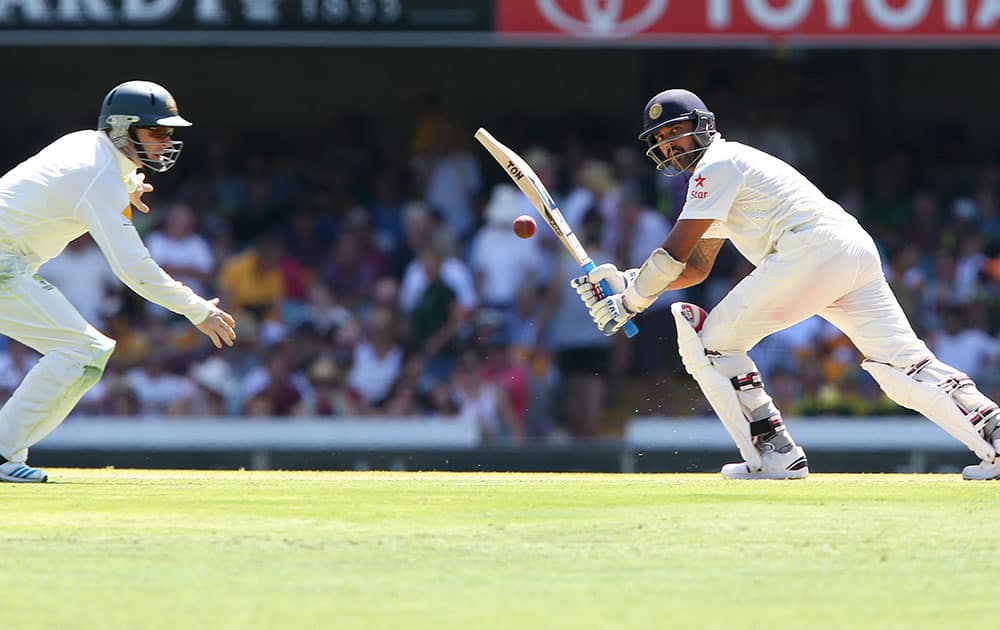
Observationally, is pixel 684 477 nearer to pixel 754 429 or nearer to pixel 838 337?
pixel 754 429

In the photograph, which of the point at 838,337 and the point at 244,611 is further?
the point at 838,337

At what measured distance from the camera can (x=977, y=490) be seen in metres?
7.26

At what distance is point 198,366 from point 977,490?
756 cm

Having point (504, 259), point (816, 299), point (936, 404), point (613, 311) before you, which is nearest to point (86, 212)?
point (613, 311)

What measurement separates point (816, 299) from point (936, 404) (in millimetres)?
689

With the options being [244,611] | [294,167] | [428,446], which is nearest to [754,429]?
[244,611]

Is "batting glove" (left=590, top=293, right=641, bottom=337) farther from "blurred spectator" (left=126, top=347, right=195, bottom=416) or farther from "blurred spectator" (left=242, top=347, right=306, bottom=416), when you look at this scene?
"blurred spectator" (left=126, top=347, right=195, bottom=416)

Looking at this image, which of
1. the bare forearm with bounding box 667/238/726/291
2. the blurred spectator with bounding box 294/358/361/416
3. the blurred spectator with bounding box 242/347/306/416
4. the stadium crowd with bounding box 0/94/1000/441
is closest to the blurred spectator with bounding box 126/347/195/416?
the stadium crowd with bounding box 0/94/1000/441

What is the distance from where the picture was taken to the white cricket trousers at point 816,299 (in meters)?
7.50

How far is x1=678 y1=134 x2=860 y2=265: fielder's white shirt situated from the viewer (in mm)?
7461

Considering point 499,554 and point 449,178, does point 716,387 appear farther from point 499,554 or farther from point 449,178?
point 449,178

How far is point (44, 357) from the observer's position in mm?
7379

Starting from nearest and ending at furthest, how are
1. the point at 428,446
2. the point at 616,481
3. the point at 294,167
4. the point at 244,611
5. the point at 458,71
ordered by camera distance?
the point at 244,611 → the point at 616,481 → the point at 428,446 → the point at 294,167 → the point at 458,71

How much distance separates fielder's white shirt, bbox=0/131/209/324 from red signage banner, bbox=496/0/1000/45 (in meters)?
6.16
